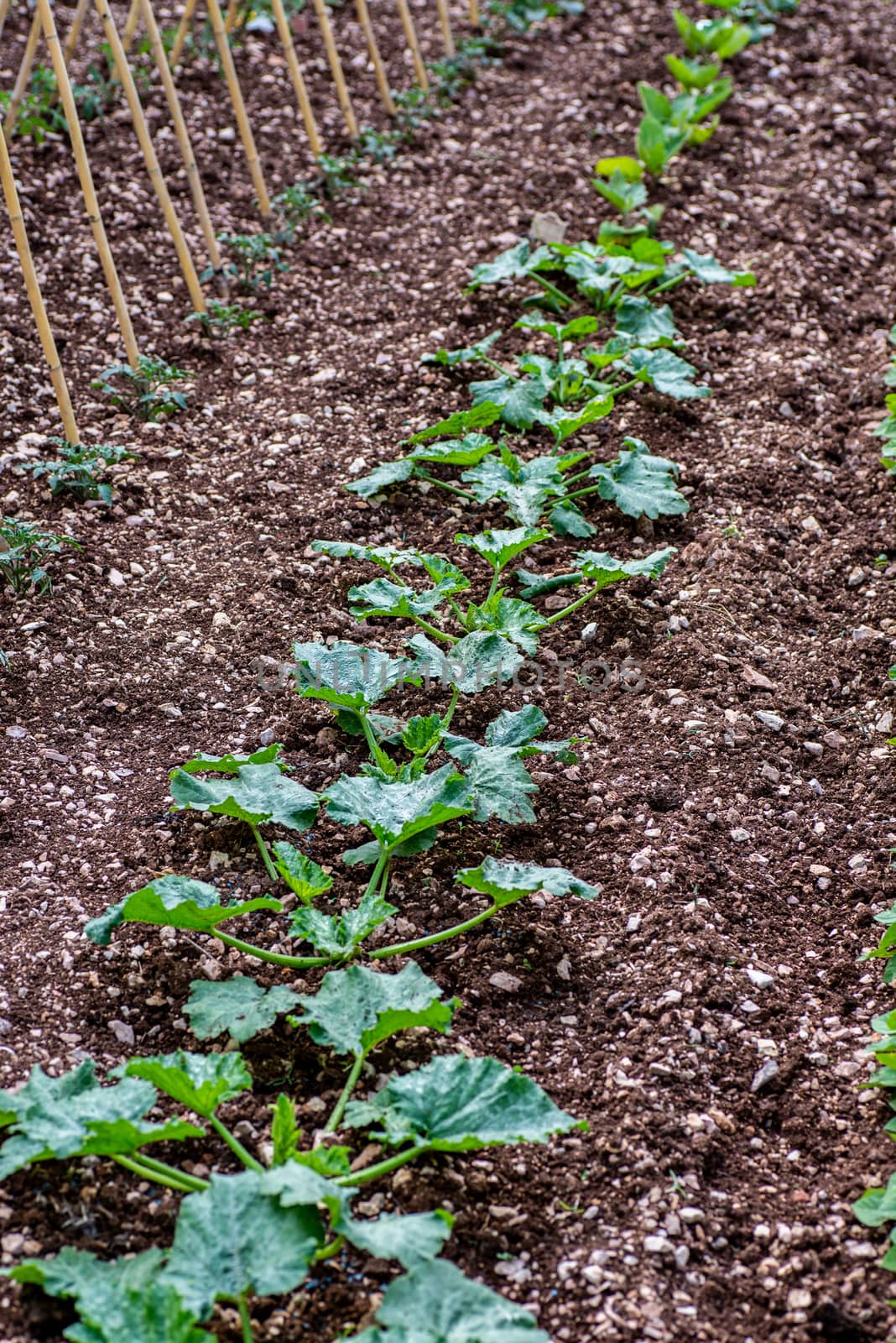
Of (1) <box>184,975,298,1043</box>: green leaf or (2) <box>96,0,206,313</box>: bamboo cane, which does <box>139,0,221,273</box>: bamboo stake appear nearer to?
(2) <box>96,0,206,313</box>: bamboo cane

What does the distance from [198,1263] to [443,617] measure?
5.53ft

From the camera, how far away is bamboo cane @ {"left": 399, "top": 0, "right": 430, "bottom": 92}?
4.96m

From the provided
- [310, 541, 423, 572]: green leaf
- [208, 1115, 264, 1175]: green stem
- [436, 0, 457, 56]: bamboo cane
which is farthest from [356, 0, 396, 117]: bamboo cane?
[208, 1115, 264, 1175]: green stem

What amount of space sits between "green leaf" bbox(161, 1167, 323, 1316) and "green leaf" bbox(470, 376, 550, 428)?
7.40 ft

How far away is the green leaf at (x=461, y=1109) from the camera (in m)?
1.78

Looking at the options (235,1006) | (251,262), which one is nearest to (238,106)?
(251,262)

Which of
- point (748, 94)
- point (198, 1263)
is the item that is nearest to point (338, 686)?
point (198, 1263)

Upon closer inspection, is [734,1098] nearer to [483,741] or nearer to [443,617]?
[483,741]

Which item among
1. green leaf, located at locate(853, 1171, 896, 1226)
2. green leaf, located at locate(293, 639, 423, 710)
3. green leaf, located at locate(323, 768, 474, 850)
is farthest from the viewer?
green leaf, located at locate(293, 639, 423, 710)

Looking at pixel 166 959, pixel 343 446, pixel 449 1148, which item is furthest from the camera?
pixel 343 446

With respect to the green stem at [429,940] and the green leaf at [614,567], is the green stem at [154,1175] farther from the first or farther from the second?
the green leaf at [614,567]

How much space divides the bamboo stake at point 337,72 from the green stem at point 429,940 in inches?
141

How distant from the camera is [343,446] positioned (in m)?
3.57

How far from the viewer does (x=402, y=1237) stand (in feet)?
5.35
